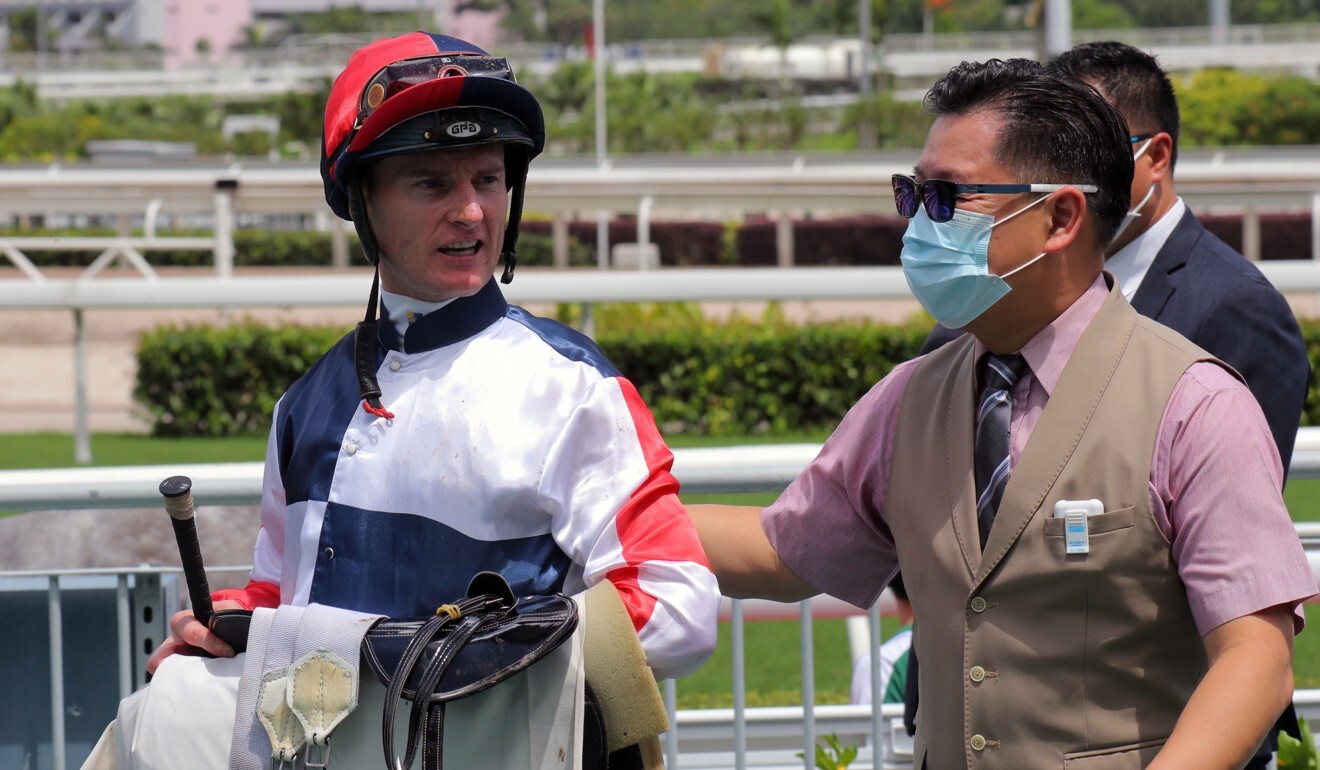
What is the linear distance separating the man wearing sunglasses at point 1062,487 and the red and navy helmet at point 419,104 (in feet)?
2.02

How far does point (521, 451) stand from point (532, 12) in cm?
12630

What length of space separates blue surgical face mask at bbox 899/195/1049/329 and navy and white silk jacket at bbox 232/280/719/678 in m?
0.50

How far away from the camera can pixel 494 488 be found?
1.93 metres

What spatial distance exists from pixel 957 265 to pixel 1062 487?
365mm

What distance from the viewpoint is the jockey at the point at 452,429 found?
1918 mm

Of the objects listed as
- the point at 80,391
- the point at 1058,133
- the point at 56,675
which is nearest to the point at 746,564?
the point at 1058,133

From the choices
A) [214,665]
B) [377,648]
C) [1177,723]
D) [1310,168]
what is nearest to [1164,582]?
[1177,723]

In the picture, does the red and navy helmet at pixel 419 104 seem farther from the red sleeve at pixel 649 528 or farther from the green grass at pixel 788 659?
the green grass at pixel 788 659

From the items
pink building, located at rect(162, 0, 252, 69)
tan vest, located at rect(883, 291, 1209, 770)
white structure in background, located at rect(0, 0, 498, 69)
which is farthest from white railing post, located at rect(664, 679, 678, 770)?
pink building, located at rect(162, 0, 252, 69)

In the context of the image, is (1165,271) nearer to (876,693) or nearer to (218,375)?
(876,693)

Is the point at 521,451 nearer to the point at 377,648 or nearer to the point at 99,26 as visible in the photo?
the point at 377,648

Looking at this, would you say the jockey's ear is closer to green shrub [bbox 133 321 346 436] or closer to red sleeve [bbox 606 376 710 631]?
red sleeve [bbox 606 376 710 631]

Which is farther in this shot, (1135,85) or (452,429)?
(1135,85)

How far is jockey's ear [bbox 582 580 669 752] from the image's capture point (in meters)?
1.84
